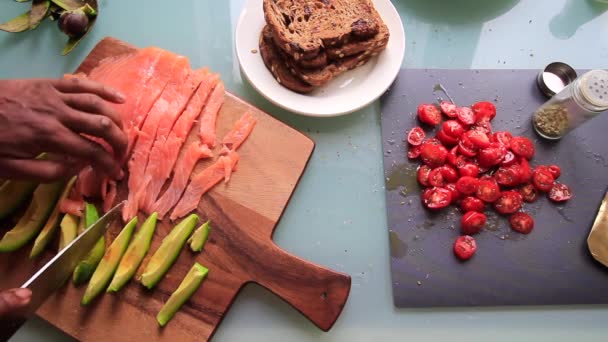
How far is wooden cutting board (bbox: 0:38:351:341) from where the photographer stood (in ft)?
5.13

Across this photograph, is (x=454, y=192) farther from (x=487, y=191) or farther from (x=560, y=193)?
(x=560, y=193)

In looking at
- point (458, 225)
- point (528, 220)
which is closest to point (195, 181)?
point (458, 225)

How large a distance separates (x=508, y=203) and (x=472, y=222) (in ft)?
0.58

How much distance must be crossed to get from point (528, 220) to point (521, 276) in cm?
21

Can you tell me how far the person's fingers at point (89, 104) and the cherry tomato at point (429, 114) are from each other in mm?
1158

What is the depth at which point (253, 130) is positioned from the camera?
6.04ft

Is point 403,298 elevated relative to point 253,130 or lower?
lower

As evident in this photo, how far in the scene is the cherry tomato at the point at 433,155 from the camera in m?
1.88

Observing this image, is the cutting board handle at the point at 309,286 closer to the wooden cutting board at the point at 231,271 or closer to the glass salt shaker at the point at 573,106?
the wooden cutting board at the point at 231,271

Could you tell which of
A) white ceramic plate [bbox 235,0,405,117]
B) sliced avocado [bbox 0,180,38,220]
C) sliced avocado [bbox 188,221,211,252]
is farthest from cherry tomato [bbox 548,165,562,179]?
sliced avocado [bbox 0,180,38,220]

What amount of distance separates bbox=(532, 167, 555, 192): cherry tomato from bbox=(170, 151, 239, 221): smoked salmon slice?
1.16 metres

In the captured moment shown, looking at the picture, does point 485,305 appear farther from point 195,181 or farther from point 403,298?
point 195,181

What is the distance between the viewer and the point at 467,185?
183 centimetres

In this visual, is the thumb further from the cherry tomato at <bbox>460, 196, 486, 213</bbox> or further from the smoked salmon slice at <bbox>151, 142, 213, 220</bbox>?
the cherry tomato at <bbox>460, 196, 486, 213</bbox>
